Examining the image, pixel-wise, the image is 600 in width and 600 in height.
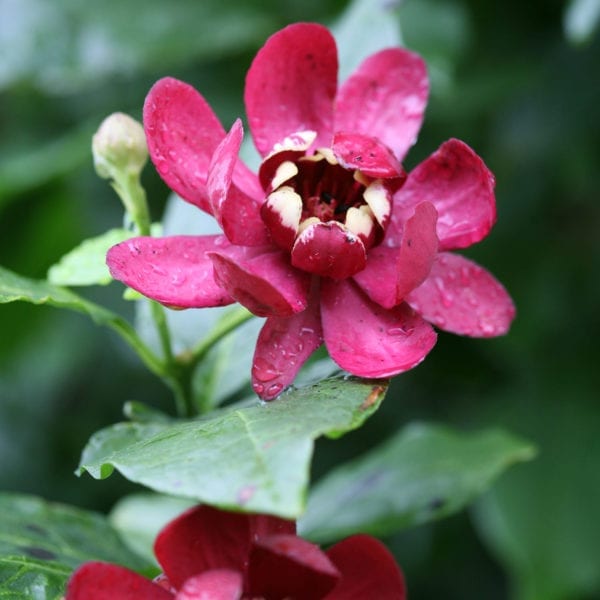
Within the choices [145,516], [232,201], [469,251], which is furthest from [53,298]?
[469,251]

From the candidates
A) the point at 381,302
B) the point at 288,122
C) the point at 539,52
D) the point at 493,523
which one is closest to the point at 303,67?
the point at 288,122

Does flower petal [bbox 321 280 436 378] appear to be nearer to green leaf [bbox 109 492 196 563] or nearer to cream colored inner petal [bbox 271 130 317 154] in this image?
cream colored inner petal [bbox 271 130 317 154]

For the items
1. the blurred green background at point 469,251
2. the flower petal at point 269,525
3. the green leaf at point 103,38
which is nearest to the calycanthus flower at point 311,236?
the flower petal at point 269,525

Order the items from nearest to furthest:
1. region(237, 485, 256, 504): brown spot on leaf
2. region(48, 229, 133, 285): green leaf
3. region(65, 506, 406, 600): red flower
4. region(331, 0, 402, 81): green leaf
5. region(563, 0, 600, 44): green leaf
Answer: region(237, 485, 256, 504): brown spot on leaf, region(65, 506, 406, 600): red flower, region(48, 229, 133, 285): green leaf, region(331, 0, 402, 81): green leaf, region(563, 0, 600, 44): green leaf

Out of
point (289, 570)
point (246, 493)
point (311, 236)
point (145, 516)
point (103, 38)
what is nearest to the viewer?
point (246, 493)

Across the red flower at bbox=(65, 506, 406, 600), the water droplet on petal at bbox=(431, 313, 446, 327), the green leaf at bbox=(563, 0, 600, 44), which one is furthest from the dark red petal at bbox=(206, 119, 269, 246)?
the green leaf at bbox=(563, 0, 600, 44)

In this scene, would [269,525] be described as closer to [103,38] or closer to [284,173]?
[284,173]

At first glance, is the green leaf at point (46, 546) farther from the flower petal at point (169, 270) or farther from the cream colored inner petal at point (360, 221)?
the cream colored inner petal at point (360, 221)
